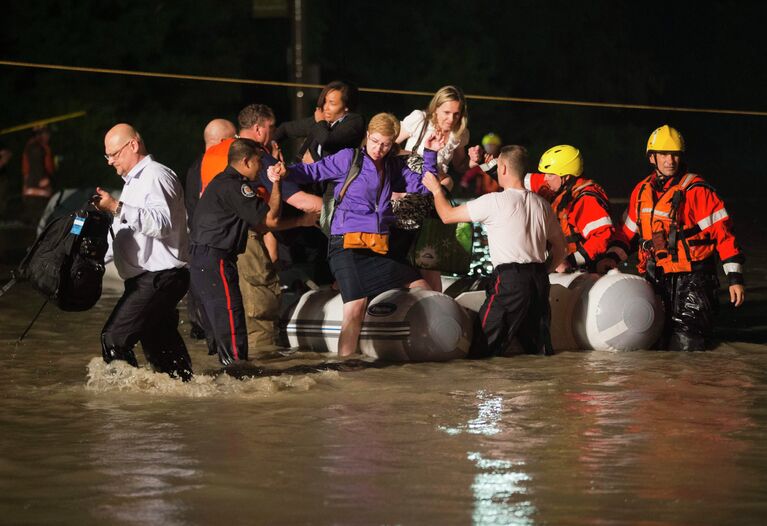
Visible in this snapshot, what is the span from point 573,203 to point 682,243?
40.0 inches

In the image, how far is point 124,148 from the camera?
9.05 metres

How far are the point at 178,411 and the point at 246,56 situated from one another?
32.8 meters

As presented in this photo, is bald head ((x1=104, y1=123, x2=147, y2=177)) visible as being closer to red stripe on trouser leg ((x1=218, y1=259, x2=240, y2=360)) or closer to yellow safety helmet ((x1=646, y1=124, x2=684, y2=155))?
red stripe on trouser leg ((x1=218, y1=259, x2=240, y2=360))

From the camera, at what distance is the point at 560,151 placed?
11.7 meters

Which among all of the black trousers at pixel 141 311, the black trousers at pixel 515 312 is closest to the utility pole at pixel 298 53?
the black trousers at pixel 515 312

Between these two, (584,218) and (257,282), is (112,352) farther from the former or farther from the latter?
(584,218)

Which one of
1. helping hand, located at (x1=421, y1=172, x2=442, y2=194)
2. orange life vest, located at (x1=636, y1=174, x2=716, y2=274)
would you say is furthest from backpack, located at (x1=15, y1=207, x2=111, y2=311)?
orange life vest, located at (x1=636, y1=174, x2=716, y2=274)

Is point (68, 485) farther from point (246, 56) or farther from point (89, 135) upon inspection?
point (246, 56)

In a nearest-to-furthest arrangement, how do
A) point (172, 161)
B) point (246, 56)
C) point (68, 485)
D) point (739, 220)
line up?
point (68, 485) → point (739, 220) → point (172, 161) → point (246, 56)

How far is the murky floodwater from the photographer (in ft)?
20.7

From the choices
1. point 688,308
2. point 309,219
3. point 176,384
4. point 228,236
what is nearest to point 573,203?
point 688,308

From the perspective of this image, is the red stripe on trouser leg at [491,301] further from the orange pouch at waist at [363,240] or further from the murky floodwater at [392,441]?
the orange pouch at waist at [363,240]

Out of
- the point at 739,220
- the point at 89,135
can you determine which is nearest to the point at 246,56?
the point at 89,135

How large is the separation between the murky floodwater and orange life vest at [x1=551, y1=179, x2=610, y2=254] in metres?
1.11
